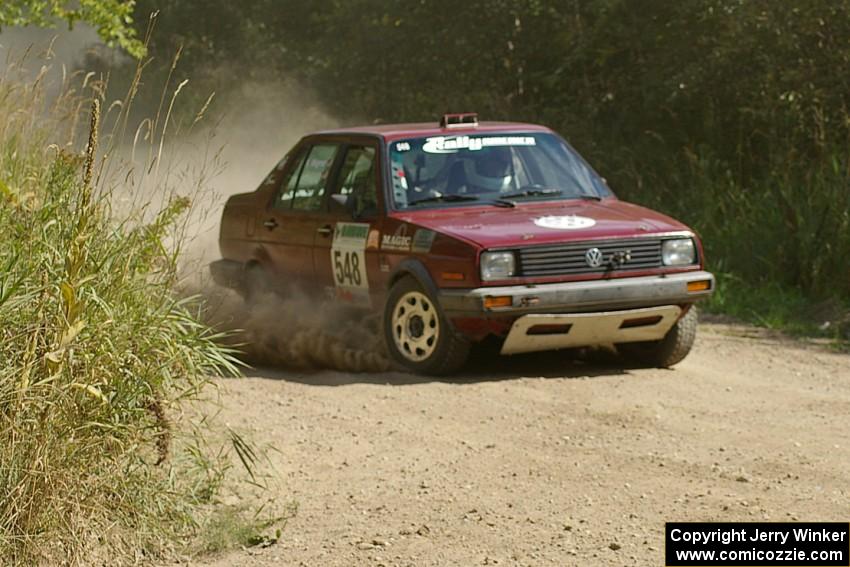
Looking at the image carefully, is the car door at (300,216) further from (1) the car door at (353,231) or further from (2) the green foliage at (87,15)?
(2) the green foliage at (87,15)

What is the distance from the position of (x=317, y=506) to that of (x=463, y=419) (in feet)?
5.85

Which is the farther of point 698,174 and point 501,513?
point 698,174

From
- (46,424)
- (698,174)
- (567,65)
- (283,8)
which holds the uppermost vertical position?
(283,8)

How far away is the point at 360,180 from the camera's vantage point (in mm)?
10469

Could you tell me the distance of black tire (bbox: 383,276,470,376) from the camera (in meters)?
9.33

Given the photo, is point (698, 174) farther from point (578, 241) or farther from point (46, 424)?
point (46, 424)

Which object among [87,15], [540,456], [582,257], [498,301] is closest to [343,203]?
[498,301]

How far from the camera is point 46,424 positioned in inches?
210

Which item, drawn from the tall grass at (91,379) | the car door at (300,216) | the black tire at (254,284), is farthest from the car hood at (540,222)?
the tall grass at (91,379)

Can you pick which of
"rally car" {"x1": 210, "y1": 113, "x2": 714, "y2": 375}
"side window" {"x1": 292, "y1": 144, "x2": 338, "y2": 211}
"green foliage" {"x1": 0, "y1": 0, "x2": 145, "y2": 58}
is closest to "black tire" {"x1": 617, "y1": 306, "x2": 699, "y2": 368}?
"rally car" {"x1": 210, "y1": 113, "x2": 714, "y2": 375}

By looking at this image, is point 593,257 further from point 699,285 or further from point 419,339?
point 419,339

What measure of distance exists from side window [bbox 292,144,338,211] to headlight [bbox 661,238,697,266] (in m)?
2.55

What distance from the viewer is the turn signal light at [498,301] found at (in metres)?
9.01

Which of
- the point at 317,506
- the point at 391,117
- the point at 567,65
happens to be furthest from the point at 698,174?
the point at 317,506
